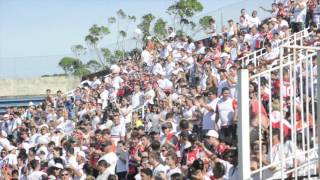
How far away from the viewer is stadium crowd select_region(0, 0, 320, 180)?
10.5 m

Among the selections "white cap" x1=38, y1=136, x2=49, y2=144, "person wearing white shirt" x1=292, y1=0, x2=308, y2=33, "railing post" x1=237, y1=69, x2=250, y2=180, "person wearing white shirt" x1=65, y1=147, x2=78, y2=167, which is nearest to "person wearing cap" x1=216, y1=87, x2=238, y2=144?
"person wearing white shirt" x1=65, y1=147, x2=78, y2=167

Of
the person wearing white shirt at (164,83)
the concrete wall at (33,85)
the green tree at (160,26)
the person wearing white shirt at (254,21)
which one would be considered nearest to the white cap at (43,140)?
the person wearing white shirt at (164,83)

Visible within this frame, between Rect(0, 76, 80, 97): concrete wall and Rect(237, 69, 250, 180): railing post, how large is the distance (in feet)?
105

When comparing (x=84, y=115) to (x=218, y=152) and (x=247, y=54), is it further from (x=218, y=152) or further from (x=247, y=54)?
(x=218, y=152)

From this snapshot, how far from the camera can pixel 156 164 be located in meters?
10.7

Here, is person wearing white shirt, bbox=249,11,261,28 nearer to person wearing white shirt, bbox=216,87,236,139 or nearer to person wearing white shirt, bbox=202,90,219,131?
person wearing white shirt, bbox=202,90,219,131

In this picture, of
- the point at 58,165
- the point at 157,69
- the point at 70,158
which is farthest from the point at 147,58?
the point at 58,165

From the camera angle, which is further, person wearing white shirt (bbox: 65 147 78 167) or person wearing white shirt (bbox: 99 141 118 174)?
person wearing white shirt (bbox: 65 147 78 167)

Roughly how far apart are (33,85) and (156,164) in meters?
29.9

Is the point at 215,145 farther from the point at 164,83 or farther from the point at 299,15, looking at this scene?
the point at 299,15

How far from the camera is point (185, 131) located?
41.1 feet

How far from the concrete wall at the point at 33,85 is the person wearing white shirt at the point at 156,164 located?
28.1 metres

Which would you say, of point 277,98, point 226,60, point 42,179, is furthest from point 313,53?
point 226,60

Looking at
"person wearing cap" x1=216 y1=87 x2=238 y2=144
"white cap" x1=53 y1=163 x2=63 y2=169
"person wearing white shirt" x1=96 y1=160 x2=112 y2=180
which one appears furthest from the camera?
"white cap" x1=53 y1=163 x2=63 y2=169
